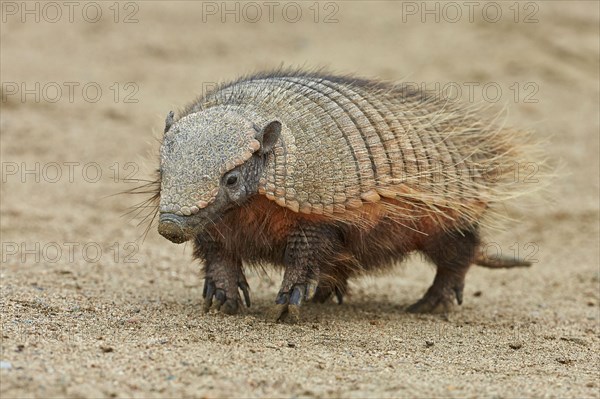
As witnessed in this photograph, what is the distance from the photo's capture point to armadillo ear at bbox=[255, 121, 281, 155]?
7.09 meters

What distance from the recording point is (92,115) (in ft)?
52.3

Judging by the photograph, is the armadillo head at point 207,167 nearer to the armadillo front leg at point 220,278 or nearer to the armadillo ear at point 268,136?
the armadillo ear at point 268,136

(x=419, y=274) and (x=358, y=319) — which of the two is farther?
(x=419, y=274)

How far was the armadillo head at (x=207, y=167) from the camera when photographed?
6.71 metres

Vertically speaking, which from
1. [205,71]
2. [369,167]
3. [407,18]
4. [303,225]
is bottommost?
[303,225]

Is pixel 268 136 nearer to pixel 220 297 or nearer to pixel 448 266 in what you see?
pixel 220 297

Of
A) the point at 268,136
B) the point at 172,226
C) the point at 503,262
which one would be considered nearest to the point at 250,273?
the point at 503,262

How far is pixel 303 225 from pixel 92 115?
947 cm

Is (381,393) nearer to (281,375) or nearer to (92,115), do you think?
(281,375)

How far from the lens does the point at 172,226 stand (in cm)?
661

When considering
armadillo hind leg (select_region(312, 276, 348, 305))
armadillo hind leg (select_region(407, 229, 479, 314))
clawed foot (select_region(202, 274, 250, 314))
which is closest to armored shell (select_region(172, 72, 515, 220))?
armadillo hind leg (select_region(407, 229, 479, 314))

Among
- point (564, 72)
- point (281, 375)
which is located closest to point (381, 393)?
point (281, 375)

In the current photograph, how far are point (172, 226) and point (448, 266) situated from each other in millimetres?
3550

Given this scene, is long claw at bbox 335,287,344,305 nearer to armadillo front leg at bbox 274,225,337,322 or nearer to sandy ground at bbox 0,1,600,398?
sandy ground at bbox 0,1,600,398
